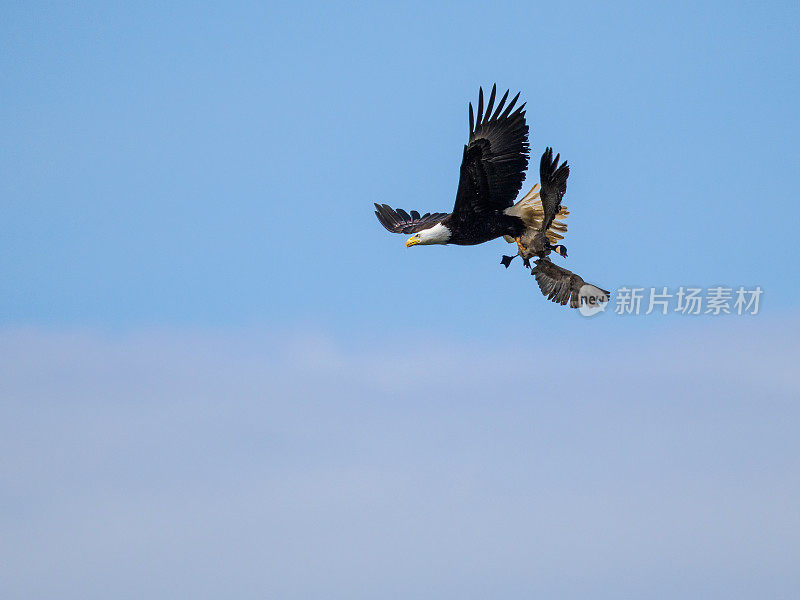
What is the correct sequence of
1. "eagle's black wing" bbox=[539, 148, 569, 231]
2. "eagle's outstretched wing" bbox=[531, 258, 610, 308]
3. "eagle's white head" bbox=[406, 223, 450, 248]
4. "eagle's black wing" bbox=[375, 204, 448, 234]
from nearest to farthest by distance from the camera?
"eagle's black wing" bbox=[539, 148, 569, 231]
"eagle's outstretched wing" bbox=[531, 258, 610, 308]
"eagle's white head" bbox=[406, 223, 450, 248]
"eagle's black wing" bbox=[375, 204, 448, 234]

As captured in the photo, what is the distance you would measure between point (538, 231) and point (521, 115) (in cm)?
143

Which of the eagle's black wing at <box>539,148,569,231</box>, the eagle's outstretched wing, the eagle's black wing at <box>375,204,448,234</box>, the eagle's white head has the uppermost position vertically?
the eagle's black wing at <box>375,204,448,234</box>

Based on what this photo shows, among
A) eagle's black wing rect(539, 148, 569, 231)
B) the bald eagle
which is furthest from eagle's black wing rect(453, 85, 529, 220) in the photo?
eagle's black wing rect(539, 148, 569, 231)

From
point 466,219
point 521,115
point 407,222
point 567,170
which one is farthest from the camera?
point 407,222

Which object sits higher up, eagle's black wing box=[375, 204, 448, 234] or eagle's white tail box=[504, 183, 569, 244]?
eagle's black wing box=[375, 204, 448, 234]

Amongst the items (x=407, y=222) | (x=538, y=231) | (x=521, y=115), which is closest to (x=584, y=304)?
(x=538, y=231)

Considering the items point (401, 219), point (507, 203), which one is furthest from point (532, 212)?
point (401, 219)

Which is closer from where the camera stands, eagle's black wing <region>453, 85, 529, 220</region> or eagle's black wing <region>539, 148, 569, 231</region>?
eagle's black wing <region>539, 148, 569, 231</region>

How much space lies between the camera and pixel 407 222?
704 inches

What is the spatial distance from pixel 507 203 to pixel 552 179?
64.8 inches

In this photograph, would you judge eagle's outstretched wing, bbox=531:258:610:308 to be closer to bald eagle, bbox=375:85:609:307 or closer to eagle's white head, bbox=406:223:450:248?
bald eagle, bbox=375:85:609:307

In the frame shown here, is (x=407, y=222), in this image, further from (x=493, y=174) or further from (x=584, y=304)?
(x=584, y=304)

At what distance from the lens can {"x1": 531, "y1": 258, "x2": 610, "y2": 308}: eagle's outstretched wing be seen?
14.0 meters

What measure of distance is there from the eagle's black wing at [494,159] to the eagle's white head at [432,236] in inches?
22.3
